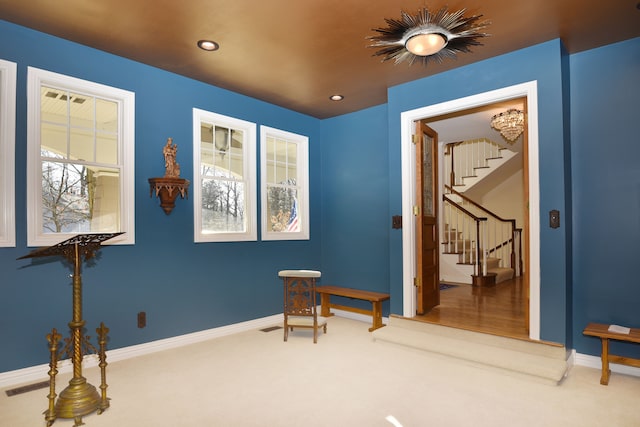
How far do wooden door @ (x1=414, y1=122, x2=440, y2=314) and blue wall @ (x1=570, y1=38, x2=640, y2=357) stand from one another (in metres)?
1.46

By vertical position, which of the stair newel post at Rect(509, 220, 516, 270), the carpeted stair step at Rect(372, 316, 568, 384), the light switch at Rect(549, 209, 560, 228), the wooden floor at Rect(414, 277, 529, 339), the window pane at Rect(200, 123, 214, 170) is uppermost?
the window pane at Rect(200, 123, 214, 170)

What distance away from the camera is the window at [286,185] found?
17.3 feet

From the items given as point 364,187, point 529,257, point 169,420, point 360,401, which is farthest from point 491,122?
point 169,420

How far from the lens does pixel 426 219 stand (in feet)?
14.8

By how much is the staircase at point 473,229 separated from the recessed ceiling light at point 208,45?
5.28m

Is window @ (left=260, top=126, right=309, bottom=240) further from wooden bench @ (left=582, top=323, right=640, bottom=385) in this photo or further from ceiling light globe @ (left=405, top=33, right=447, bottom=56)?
wooden bench @ (left=582, top=323, right=640, bottom=385)

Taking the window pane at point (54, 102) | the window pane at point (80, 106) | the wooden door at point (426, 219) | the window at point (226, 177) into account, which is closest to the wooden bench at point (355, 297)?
the wooden door at point (426, 219)

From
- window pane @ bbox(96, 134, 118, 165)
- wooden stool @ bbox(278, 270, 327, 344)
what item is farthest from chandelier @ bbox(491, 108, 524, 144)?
window pane @ bbox(96, 134, 118, 165)

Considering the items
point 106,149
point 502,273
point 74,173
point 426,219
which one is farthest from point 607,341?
point 106,149

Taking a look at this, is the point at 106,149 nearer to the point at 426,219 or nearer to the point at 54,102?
the point at 54,102

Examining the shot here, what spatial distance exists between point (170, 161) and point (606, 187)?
4.16 meters

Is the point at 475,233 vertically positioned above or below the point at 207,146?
below

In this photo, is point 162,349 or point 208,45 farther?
point 162,349

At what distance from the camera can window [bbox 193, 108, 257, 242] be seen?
14.7 feet
